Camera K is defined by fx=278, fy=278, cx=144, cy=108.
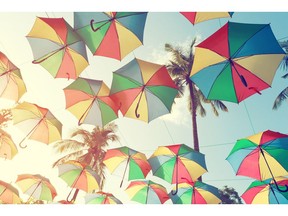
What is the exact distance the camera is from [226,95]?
6148mm

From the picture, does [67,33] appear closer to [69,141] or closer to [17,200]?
[17,200]

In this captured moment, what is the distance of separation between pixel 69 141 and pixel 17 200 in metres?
8.95

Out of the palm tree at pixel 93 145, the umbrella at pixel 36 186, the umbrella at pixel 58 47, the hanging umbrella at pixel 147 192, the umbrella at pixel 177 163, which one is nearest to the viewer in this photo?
the umbrella at pixel 58 47

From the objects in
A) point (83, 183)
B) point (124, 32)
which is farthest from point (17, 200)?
point (124, 32)

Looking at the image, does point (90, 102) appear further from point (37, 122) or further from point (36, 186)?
point (36, 186)

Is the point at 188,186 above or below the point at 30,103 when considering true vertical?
below

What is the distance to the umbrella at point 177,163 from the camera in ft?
24.9

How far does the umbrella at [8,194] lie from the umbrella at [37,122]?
1764 mm

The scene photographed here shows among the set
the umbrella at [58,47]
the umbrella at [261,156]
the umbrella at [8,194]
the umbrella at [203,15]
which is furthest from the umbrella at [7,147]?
the umbrella at [261,156]

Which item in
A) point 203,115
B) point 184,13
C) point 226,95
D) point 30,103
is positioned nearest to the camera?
point 184,13

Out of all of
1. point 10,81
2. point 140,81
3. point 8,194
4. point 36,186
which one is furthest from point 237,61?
point 8,194

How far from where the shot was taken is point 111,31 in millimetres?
5887

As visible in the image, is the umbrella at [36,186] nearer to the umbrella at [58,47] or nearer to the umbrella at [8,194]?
the umbrella at [8,194]

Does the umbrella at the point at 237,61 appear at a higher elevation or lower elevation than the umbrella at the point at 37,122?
higher
